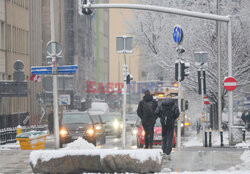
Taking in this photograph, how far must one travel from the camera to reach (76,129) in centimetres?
2922

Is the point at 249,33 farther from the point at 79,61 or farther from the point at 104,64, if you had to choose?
the point at 104,64

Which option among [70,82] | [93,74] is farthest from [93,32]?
[70,82]

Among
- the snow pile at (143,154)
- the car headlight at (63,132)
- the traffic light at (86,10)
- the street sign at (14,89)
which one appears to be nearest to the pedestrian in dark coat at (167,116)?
the snow pile at (143,154)

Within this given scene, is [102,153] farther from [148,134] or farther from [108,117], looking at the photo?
[108,117]

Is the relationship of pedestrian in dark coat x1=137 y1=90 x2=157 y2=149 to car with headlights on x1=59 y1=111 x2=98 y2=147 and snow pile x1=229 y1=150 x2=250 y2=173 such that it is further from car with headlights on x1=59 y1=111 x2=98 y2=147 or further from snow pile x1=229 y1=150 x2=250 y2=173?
car with headlights on x1=59 y1=111 x2=98 y2=147

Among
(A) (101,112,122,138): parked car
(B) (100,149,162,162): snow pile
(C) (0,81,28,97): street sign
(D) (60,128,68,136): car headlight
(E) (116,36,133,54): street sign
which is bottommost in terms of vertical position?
(A) (101,112,122,138): parked car

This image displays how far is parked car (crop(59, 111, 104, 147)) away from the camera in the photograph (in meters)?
29.1

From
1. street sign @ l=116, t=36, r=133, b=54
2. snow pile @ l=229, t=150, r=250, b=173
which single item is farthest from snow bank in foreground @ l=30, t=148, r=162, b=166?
street sign @ l=116, t=36, r=133, b=54

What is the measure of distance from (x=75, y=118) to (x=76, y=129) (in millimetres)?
1011

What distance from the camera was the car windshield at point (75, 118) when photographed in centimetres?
2986

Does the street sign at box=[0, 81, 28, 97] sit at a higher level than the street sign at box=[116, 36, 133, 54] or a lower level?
lower

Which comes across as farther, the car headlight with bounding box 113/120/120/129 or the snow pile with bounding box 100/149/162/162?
the car headlight with bounding box 113/120/120/129

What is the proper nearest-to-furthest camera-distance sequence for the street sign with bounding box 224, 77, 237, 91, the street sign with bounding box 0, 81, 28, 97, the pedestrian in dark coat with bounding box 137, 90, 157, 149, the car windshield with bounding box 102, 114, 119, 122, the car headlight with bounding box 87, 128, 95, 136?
the pedestrian in dark coat with bounding box 137, 90, 157, 149
the street sign with bounding box 224, 77, 237, 91
the car headlight with bounding box 87, 128, 95, 136
the street sign with bounding box 0, 81, 28, 97
the car windshield with bounding box 102, 114, 119, 122

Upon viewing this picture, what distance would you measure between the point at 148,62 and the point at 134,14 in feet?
12.4
